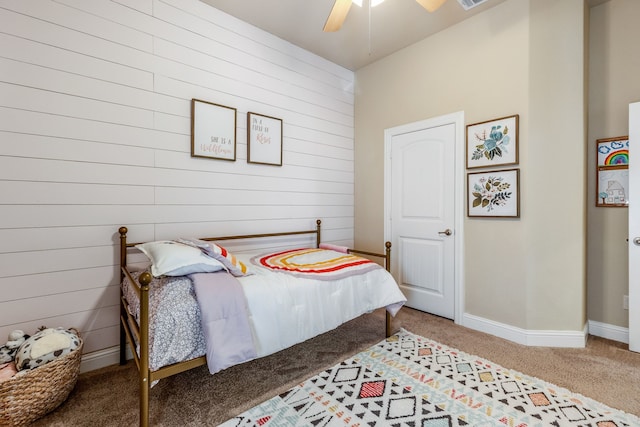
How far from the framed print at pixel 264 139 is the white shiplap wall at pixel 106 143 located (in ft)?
0.25

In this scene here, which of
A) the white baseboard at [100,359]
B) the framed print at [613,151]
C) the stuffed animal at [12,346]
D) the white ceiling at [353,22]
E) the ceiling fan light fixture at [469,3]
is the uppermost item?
the white ceiling at [353,22]

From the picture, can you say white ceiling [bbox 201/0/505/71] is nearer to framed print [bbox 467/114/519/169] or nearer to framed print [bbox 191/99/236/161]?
framed print [bbox 191/99/236/161]

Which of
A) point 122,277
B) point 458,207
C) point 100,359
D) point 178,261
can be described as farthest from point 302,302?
point 458,207

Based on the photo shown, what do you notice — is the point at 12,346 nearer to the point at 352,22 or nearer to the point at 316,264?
the point at 316,264

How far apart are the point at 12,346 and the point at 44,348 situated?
225 millimetres

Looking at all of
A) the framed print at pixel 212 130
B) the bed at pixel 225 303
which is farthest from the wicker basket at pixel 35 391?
the framed print at pixel 212 130

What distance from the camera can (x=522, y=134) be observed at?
8.20 feet

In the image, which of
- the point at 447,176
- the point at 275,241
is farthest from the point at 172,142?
the point at 447,176

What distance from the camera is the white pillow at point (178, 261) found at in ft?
5.66

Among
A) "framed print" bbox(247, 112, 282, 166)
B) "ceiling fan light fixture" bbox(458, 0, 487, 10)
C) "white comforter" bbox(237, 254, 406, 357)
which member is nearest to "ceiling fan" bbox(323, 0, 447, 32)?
"ceiling fan light fixture" bbox(458, 0, 487, 10)

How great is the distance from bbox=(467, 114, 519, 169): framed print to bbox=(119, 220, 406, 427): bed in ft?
4.43

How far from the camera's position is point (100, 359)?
84.6 inches

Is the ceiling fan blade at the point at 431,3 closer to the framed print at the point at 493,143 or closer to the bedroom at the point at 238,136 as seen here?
the bedroom at the point at 238,136

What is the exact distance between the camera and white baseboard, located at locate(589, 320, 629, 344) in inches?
97.3
